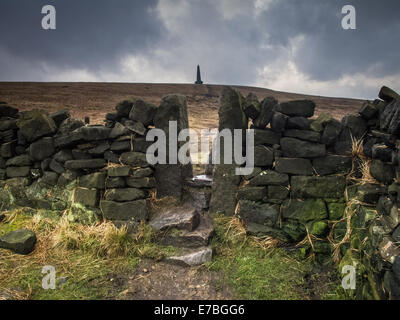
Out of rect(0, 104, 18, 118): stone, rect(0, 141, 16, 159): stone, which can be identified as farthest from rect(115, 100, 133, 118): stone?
rect(0, 104, 18, 118): stone

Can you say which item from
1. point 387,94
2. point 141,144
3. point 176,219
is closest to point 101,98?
point 141,144

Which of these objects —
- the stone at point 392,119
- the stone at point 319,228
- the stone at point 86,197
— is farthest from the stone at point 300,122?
the stone at point 86,197

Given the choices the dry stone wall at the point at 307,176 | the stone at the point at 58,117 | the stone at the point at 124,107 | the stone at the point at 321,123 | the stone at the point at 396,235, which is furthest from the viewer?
the stone at the point at 58,117

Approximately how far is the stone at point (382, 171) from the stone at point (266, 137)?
4.17 feet

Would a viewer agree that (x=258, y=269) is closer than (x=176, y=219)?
Yes

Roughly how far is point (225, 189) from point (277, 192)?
83 centimetres

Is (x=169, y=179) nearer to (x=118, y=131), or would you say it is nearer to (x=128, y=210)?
(x=128, y=210)

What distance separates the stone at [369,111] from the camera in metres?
3.36

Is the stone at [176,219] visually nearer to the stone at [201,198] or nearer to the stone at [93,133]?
the stone at [201,198]

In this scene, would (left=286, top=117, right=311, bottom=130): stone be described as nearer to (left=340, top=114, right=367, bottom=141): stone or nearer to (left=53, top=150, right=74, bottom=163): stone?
(left=340, top=114, right=367, bottom=141): stone

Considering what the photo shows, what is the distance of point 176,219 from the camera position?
3.86 metres

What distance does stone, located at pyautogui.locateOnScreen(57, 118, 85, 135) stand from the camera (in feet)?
13.8

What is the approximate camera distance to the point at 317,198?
3.58 metres
